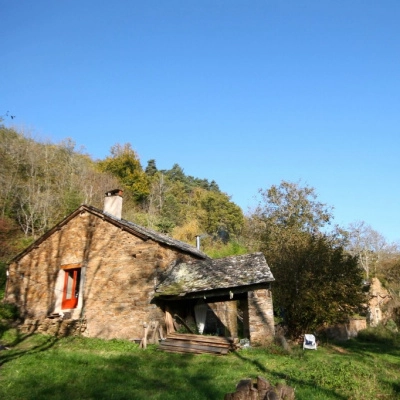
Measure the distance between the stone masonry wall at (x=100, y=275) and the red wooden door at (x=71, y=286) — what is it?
402 millimetres

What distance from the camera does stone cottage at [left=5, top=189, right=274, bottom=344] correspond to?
1372 centimetres

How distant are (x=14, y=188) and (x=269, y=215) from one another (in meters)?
24.4

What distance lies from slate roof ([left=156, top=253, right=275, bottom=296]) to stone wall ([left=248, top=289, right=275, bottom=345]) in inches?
29.8

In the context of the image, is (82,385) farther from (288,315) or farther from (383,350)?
(383,350)

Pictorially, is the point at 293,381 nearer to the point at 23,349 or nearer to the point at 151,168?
the point at 23,349

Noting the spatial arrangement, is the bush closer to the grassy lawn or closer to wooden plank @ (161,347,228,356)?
the grassy lawn

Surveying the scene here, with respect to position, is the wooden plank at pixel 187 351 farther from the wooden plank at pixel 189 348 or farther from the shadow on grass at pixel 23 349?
the shadow on grass at pixel 23 349

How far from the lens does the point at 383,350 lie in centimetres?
1678

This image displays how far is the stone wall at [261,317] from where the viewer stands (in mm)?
13227

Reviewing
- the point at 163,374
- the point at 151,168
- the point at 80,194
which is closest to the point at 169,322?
the point at 163,374

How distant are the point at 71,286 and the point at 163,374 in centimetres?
907

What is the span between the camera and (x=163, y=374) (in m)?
9.47

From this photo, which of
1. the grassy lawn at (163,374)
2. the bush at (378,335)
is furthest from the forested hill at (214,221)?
the grassy lawn at (163,374)

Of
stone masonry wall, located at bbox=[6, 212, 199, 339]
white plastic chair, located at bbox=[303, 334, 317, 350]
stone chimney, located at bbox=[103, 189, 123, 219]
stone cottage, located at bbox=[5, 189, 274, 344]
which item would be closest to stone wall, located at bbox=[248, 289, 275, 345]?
stone cottage, located at bbox=[5, 189, 274, 344]
